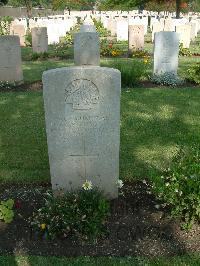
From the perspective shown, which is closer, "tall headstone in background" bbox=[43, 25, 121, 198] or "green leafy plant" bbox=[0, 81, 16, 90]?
"tall headstone in background" bbox=[43, 25, 121, 198]

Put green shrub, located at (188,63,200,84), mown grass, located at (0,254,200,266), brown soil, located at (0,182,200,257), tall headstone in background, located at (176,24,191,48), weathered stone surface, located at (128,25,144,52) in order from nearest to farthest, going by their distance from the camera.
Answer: mown grass, located at (0,254,200,266), brown soil, located at (0,182,200,257), green shrub, located at (188,63,200,84), weathered stone surface, located at (128,25,144,52), tall headstone in background, located at (176,24,191,48)

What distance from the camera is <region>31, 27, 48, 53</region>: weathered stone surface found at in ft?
50.3

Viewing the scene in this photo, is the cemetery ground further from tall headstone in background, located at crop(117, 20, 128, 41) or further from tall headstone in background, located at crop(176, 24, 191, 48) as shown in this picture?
tall headstone in background, located at crop(117, 20, 128, 41)

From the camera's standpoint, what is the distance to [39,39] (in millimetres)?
15469

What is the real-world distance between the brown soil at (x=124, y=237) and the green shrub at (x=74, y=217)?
8 cm

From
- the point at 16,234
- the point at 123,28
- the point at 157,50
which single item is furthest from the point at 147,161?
the point at 123,28

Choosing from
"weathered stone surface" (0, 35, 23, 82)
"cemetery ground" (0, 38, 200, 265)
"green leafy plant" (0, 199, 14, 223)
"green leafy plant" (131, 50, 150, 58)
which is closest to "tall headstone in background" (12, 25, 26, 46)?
"green leafy plant" (131, 50, 150, 58)

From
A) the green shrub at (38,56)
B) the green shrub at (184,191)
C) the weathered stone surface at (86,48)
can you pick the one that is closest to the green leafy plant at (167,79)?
the weathered stone surface at (86,48)

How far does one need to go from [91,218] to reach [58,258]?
1.55 feet

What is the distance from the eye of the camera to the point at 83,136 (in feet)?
12.9

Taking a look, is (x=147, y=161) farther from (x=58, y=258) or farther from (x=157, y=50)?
(x=157, y=50)

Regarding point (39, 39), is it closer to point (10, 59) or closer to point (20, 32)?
point (20, 32)

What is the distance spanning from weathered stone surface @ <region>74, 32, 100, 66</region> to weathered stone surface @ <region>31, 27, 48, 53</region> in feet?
16.9

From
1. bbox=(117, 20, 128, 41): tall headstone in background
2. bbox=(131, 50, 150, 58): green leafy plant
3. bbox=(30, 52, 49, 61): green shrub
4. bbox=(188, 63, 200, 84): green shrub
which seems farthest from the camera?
bbox=(117, 20, 128, 41): tall headstone in background
